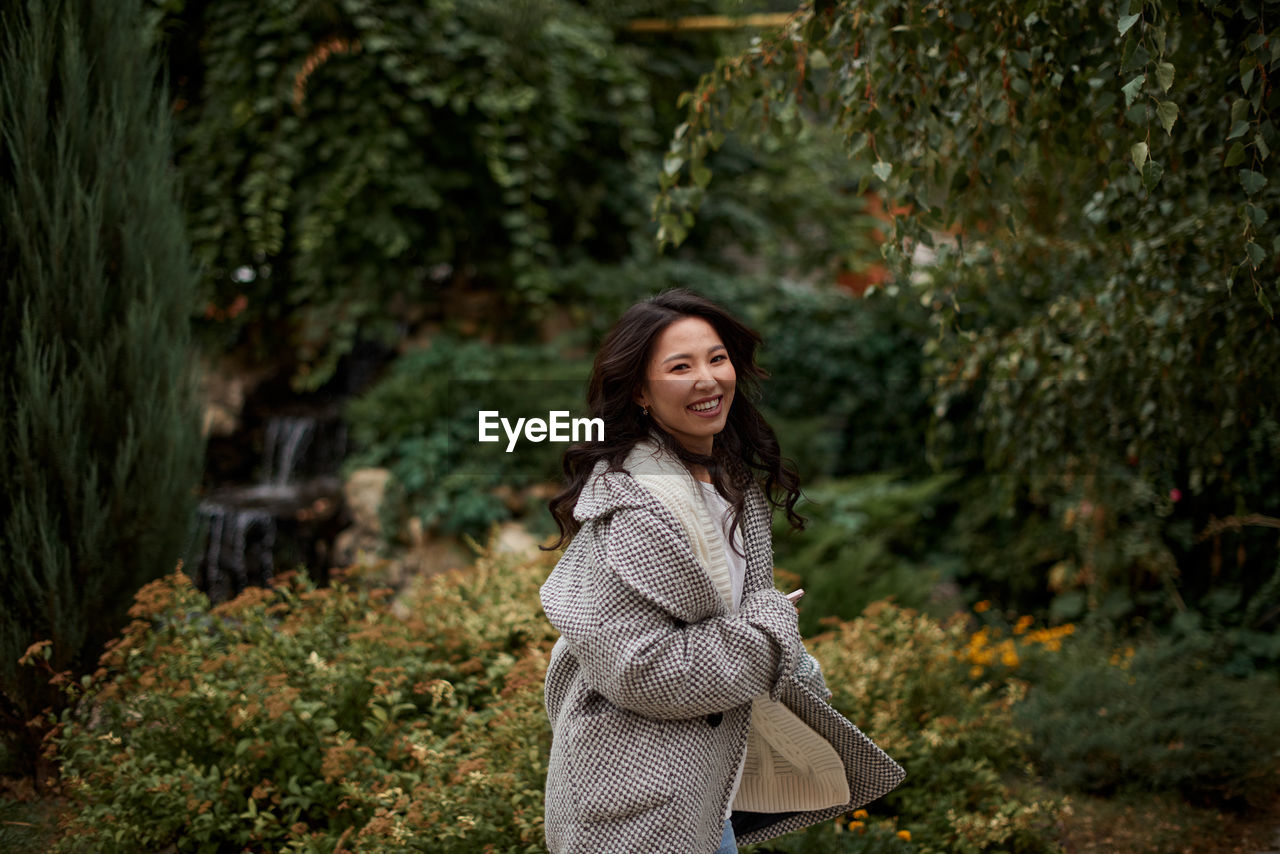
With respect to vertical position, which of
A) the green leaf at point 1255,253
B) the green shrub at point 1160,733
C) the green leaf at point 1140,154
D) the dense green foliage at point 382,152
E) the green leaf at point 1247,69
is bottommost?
the green shrub at point 1160,733

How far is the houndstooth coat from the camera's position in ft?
4.73

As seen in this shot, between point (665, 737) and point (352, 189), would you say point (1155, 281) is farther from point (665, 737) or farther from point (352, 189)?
point (352, 189)

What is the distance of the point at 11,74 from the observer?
2.96 meters

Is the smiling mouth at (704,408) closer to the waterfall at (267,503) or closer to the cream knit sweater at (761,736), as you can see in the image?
the cream knit sweater at (761,736)

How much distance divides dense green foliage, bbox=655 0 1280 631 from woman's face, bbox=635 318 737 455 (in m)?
0.72

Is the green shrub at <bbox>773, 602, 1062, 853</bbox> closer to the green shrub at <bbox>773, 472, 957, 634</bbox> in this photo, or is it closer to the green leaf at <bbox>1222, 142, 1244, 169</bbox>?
the green shrub at <bbox>773, 472, 957, 634</bbox>

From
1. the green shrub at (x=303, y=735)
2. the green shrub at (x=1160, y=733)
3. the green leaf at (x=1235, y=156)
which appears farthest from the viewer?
the green shrub at (x=1160, y=733)

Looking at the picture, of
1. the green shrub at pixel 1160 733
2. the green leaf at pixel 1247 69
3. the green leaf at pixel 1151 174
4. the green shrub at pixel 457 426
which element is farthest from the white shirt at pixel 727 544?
the green shrub at pixel 457 426

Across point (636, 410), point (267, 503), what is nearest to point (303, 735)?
point (636, 410)

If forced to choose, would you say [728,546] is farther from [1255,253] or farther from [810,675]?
[1255,253]

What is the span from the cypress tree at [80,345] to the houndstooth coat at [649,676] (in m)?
2.23

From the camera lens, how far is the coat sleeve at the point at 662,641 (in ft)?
4.68

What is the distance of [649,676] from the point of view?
1419mm

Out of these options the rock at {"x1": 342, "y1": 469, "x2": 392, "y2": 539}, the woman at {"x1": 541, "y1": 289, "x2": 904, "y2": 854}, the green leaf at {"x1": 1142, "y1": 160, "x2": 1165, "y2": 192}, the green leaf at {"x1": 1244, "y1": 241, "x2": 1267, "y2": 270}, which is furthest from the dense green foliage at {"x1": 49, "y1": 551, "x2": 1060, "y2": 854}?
the rock at {"x1": 342, "y1": 469, "x2": 392, "y2": 539}
